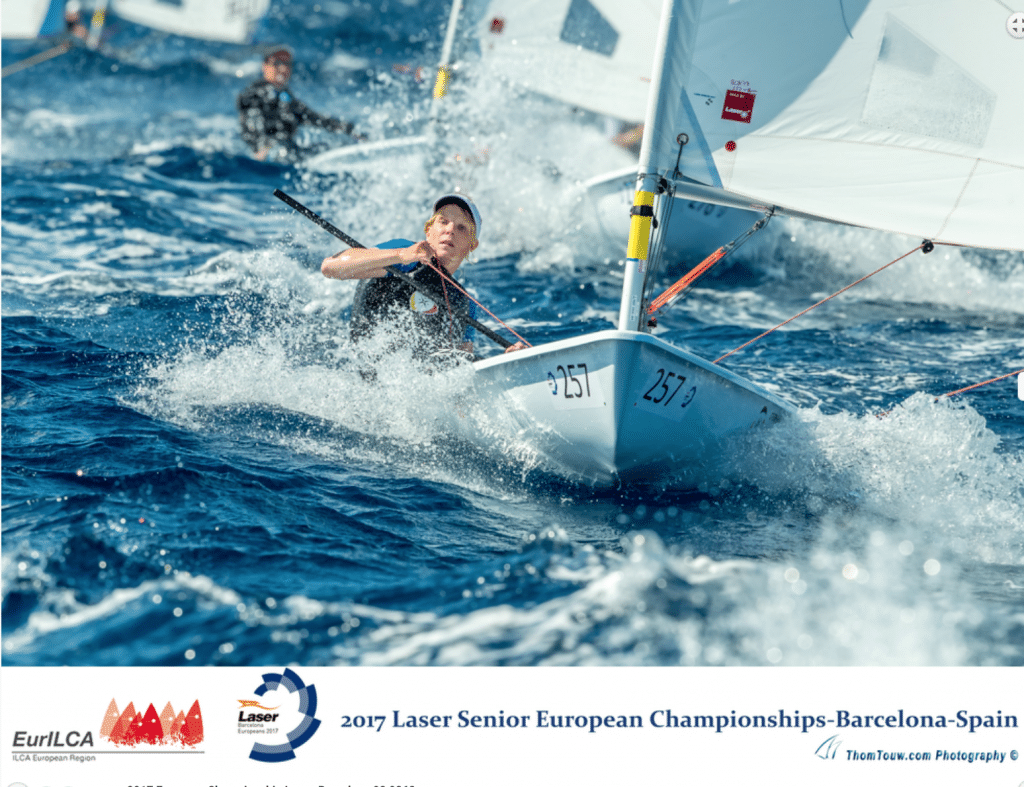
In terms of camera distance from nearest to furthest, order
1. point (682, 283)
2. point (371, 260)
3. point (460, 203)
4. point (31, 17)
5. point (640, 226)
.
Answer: point (640, 226), point (682, 283), point (371, 260), point (460, 203), point (31, 17)

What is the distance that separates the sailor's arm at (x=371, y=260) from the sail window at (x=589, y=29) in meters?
5.55

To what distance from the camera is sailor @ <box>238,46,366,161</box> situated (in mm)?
10320

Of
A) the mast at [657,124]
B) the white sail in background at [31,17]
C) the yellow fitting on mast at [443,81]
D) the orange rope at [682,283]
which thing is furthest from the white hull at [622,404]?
the white sail in background at [31,17]

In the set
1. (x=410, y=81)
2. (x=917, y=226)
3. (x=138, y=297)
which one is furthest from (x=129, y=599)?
(x=410, y=81)

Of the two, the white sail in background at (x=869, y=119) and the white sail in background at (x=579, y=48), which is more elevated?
the white sail in background at (x=579, y=48)

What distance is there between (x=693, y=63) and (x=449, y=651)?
2371mm

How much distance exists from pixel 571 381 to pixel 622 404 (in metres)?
0.22

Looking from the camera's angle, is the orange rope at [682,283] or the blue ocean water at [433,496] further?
the orange rope at [682,283]

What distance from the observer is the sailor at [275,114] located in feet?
33.9

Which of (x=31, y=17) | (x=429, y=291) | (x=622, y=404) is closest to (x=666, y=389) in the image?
(x=622, y=404)
